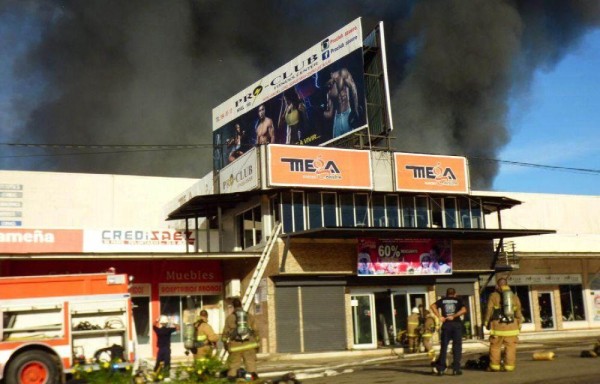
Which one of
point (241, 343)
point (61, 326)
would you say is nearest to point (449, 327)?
point (241, 343)

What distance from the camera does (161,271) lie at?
29000 mm

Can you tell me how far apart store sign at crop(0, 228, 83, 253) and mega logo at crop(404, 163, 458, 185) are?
13911mm

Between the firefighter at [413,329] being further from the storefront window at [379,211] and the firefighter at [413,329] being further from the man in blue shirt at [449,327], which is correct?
the man in blue shirt at [449,327]

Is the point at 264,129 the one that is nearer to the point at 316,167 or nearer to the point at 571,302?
the point at 316,167

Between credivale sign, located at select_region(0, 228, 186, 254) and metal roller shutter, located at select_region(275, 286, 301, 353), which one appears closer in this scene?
metal roller shutter, located at select_region(275, 286, 301, 353)

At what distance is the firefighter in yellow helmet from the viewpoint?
14.2 meters

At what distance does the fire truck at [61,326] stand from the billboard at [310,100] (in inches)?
623

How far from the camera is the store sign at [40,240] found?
1168 inches

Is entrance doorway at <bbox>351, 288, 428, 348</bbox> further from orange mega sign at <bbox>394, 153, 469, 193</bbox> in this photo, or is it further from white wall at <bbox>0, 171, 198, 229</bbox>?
white wall at <bbox>0, 171, 198, 229</bbox>

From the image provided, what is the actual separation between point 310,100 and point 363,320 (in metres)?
10.2

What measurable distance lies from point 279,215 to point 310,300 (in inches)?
130

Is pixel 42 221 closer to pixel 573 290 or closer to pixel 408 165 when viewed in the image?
pixel 408 165

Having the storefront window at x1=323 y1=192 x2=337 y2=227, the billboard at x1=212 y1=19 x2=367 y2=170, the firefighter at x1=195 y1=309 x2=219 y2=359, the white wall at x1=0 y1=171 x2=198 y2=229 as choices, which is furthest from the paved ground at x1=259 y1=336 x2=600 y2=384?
the white wall at x1=0 y1=171 x2=198 y2=229

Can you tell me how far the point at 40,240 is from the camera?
30.0 meters
